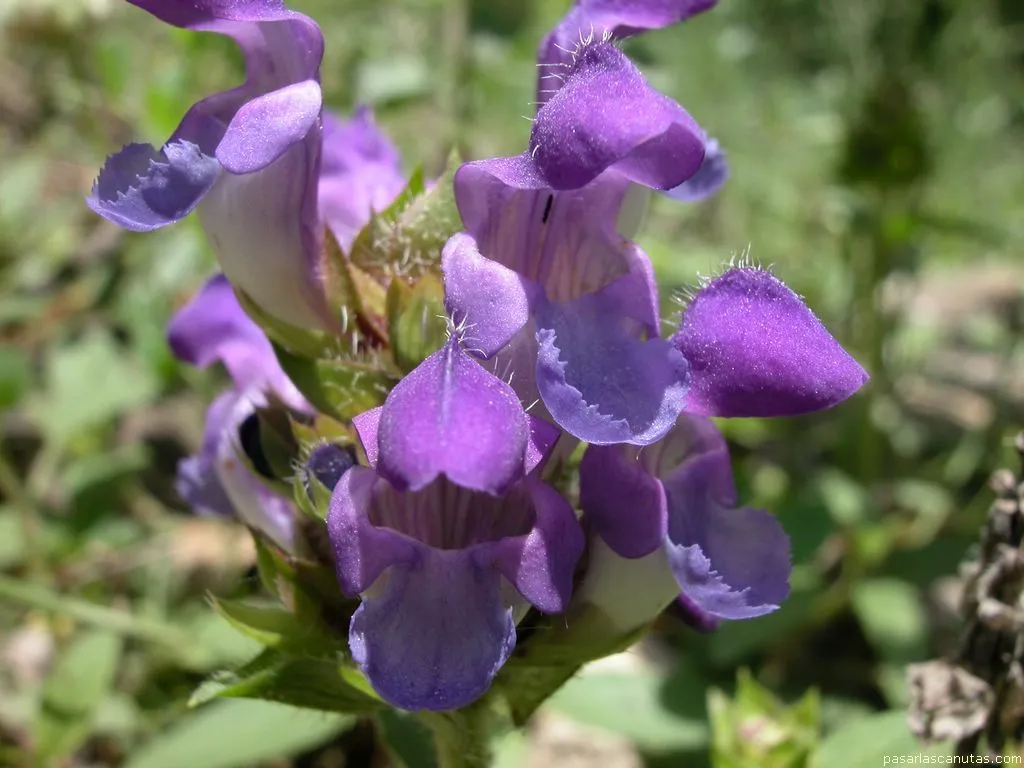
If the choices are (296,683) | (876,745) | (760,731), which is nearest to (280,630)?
(296,683)

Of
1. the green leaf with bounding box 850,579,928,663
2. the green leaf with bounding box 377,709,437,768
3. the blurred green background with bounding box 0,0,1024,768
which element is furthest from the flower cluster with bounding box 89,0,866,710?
the green leaf with bounding box 850,579,928,663

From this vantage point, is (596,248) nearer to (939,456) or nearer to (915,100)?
(915,100)

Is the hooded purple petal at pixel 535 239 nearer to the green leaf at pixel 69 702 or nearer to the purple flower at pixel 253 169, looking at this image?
the purple flower at pixel 253 169


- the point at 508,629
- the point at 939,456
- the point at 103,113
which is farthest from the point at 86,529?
the point at 939,456

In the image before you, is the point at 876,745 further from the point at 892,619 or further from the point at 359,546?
the point at 359,546

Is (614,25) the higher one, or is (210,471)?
(614,25)

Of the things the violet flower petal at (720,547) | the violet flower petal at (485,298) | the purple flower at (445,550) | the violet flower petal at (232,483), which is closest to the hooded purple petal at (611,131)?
the violet flower petal at (485,298)
